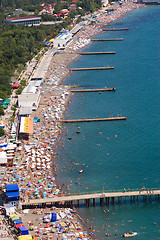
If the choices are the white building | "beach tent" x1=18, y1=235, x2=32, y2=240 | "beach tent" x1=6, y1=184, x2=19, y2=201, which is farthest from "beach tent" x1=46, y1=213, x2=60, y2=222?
the white building

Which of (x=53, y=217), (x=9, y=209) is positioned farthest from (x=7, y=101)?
(x=53, y=217)

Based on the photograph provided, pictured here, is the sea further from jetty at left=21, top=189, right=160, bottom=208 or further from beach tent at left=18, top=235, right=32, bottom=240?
beach tent at left=18, top=235, right=32, bottom=240

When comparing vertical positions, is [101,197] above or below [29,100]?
below

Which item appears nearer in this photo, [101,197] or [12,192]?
[12,192]

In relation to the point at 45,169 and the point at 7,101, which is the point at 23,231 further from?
the point at 7,101

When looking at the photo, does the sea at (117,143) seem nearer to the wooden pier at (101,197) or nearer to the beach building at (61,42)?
the wooden pier at (101,197)
